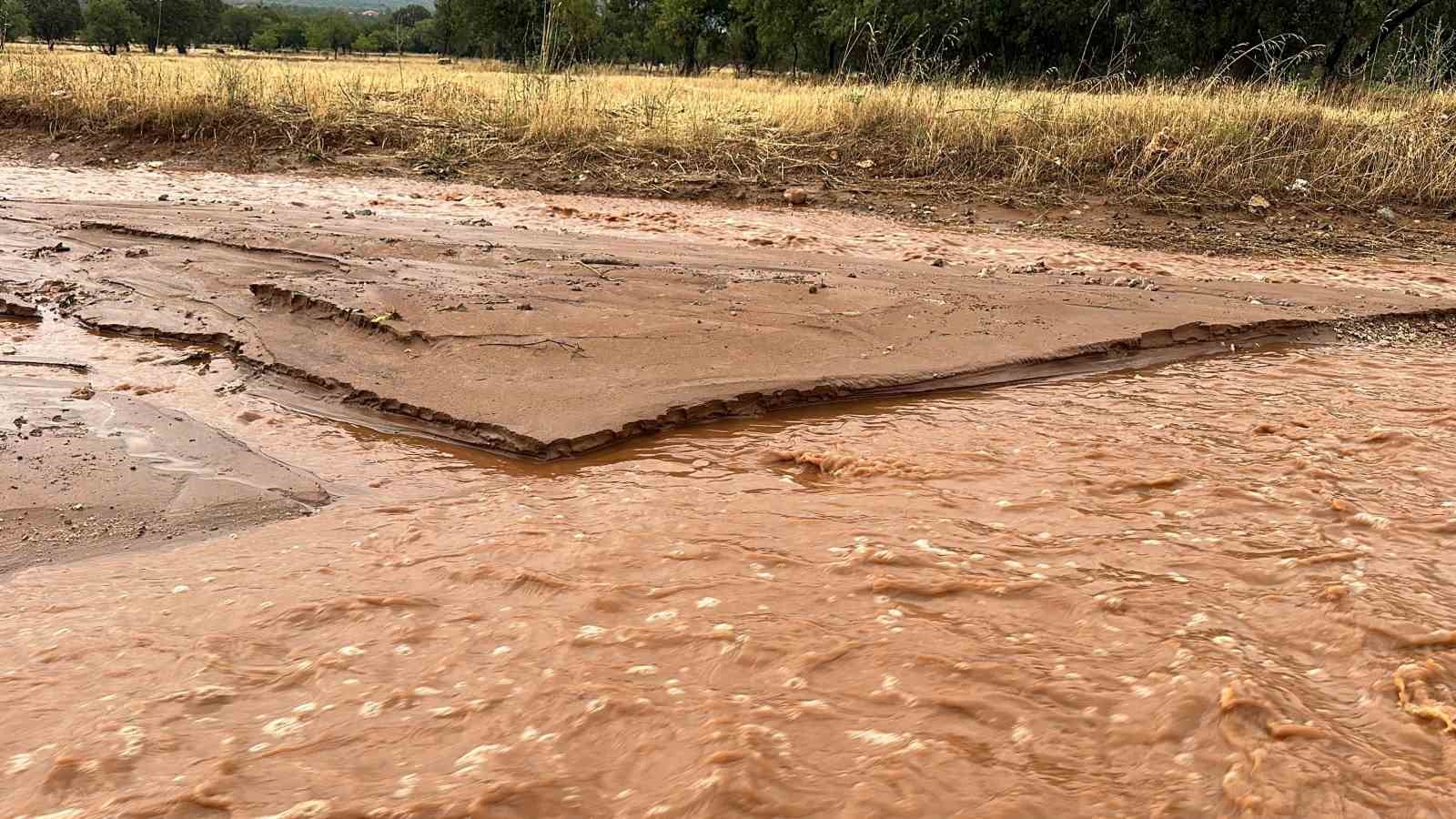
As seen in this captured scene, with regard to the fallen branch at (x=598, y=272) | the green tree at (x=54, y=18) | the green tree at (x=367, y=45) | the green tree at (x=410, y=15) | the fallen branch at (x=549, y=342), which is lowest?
the fallen branch at (x=549, y=342)

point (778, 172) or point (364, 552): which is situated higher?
point (778, 172)

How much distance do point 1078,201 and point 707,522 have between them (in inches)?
259

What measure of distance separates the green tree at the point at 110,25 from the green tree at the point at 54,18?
303cm

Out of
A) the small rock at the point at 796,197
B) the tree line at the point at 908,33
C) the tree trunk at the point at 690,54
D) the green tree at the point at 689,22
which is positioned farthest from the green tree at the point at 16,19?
the small rock at the point at 796,197

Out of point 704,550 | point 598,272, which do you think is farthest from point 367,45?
point 704,550

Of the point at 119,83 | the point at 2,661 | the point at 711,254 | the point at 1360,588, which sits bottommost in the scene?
the point at 2,661

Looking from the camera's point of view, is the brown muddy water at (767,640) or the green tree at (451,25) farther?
the green tree at (451,25)

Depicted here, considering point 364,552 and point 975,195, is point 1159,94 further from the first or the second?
point 364,552

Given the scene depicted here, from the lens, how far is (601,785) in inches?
63.7

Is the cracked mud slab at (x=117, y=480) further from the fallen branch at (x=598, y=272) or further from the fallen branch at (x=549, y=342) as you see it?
the fallen branch at (x=598, y=272)

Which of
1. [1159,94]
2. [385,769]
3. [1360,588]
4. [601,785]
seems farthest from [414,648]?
[1159,94]

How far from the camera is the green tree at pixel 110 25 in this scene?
1587 inches

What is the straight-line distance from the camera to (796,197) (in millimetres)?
8141

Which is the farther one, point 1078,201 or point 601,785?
point 1078,201
